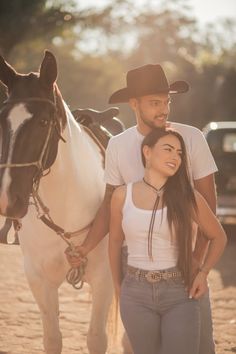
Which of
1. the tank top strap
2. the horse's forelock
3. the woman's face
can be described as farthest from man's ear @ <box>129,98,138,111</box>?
the tank top strap

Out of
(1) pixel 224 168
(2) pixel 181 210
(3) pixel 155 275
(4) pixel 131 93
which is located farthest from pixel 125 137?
(1) pixel 224 168

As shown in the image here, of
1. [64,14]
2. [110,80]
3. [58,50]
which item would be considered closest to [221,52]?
[110,80]

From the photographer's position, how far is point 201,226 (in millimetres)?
3166

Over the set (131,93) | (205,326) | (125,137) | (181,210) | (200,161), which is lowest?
(205,326)

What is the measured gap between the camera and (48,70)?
348 cm

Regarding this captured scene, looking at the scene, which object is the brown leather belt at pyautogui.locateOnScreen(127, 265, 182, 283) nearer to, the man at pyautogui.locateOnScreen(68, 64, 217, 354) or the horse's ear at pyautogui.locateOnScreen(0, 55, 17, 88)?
the man at pyautogui.locateOnScreen(68, 64, 217, 354)

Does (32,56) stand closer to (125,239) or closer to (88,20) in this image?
(88,20)

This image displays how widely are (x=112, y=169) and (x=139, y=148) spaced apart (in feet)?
0.65

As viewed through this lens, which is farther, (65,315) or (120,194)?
(65,315)

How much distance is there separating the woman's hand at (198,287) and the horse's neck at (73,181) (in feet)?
3.70

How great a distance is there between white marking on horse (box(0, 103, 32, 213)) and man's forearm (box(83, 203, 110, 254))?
62 centimetres

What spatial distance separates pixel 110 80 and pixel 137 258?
5346 centimetres

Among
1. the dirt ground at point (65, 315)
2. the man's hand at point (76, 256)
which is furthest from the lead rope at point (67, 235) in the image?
the dirt ground at point (65, 315)

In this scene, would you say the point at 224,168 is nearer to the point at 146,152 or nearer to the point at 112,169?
the point at 112,169
